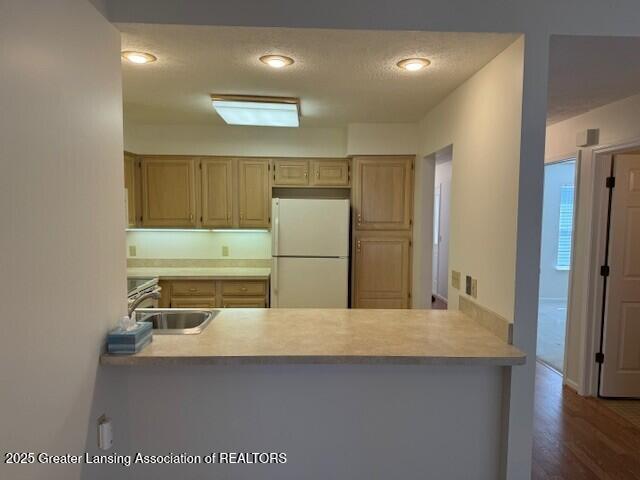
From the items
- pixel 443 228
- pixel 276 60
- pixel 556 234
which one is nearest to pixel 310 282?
pixel 276 60

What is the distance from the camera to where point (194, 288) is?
3613 mm

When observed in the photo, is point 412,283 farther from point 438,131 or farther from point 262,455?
point 262,455

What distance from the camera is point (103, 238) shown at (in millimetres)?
1521

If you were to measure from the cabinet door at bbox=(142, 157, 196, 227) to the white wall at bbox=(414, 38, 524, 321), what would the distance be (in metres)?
2.52

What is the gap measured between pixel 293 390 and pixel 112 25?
176cm

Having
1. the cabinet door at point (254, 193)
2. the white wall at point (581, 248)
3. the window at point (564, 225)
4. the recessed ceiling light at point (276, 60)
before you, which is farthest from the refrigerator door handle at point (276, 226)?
the window at point (564, 225)

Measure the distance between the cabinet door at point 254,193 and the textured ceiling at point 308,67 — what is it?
0.83 metres

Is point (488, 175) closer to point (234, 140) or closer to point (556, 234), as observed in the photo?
point (234, 140)

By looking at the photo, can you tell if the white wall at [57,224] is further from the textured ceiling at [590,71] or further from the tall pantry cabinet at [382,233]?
the tall pantry cabinet at [382,233]

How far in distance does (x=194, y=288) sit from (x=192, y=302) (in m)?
0.14

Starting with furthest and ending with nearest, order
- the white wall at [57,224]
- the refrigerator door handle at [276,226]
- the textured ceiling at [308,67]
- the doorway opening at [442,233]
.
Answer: the doorway opening at [442,233] < the refrigerator door handle at [276,226] < the textured ceiling at [308,67] < the white wall at [57,224]

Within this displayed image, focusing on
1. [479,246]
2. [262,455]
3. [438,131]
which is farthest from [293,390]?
[438,131]

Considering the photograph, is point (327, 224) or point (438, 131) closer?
point (438, 131)

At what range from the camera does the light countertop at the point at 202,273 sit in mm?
3594
